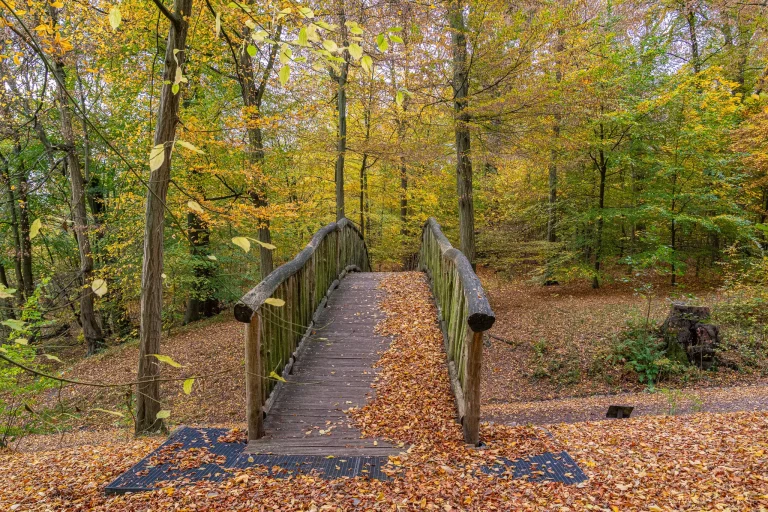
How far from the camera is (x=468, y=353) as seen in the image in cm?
388

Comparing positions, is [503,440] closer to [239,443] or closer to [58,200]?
[239,443]

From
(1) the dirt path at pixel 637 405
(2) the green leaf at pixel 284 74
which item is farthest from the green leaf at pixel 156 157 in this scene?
(1) the dirt path at pixel 637 405

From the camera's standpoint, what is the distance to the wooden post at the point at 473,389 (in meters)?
3.83

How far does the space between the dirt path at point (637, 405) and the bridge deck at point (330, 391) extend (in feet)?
7.81

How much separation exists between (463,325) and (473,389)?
0.91 meters

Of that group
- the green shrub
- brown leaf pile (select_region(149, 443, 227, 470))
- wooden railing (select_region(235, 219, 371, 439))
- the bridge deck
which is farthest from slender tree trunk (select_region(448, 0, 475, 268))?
brown leaf pile (select_region(149, 443, 227, 470))

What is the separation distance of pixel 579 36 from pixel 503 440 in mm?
7781

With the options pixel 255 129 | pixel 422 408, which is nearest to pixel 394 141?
pixel 255 129

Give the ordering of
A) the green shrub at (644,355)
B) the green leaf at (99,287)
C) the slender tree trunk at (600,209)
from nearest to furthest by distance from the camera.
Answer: the green leaf at (99,287)
the green shrub at (644,355)
the slender tree trunk at (600,209)

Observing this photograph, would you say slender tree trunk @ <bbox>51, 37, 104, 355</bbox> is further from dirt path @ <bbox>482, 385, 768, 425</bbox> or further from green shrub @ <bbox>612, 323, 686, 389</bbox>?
green shrub @ <bbox>612, 323, 686, 389</bbox>

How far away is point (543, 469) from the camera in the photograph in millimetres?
3299

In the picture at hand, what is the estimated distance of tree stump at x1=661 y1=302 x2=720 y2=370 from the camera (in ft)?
25.6

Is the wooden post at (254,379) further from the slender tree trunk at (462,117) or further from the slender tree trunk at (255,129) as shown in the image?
the slender tree trunk at (462,117)

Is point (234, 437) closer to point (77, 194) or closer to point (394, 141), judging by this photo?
point (77, 194)
